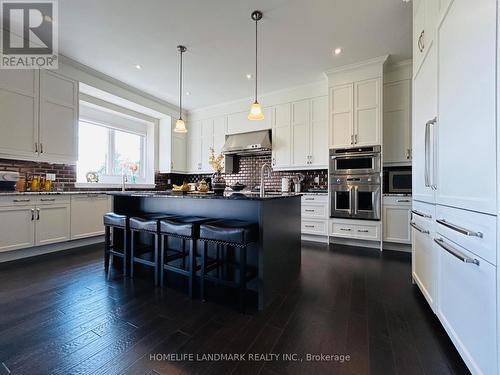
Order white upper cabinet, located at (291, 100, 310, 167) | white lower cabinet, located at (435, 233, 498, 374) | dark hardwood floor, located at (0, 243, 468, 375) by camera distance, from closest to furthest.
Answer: white lower cabinet, located at (435, 233, 498, 374) < dark hardwood floor, located at (0, 243, 468, 375) < white upper cabinet, located at (291, 100, 310, 167)

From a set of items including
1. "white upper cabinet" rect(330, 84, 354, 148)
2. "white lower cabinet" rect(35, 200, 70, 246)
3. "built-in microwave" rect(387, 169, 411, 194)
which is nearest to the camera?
"white lower cabinet" rect(35, 200, 70, 246)

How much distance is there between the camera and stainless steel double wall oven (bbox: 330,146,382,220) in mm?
3551

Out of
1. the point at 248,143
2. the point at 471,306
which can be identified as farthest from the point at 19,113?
the point at 471,306

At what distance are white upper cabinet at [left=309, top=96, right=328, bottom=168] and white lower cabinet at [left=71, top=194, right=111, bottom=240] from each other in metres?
3.84

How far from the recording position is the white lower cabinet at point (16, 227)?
2.85 m

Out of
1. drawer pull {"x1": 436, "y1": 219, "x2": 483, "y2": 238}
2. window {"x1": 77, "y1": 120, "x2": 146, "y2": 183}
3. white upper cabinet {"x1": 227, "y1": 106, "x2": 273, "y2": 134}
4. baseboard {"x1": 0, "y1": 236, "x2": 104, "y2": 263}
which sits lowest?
baseboard {"x1": 0, "y1": 236, "x2": 104, "y2": 263}

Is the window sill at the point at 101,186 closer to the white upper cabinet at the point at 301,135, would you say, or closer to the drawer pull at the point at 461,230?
the white upper cabinet at the point at 301,135

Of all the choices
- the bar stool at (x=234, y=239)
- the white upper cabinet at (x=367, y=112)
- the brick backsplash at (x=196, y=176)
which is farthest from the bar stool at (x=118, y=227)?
the white upper cabinet at (x=367, y=112)

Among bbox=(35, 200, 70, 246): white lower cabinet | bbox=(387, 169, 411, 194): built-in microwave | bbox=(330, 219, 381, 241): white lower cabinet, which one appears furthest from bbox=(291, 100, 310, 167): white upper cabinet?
bbox=(35, 200, 70, 246): white lower cabinet

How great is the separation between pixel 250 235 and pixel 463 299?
1.30m

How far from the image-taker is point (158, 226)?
2.23 meters

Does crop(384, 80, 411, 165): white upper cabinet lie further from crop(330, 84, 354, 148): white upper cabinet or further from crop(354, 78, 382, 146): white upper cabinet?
crop(330, 84, 354, 148): white upper cabinet

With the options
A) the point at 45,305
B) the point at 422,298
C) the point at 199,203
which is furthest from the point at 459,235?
the point at 45,305

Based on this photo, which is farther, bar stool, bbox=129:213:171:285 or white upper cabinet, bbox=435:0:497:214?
bar stool, bbox=129:213:171:285
